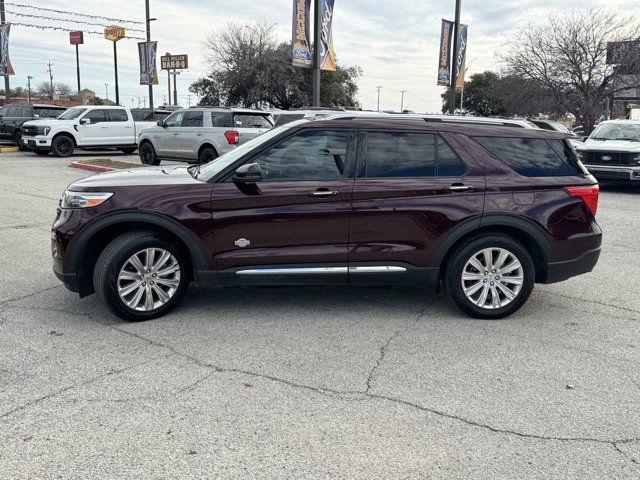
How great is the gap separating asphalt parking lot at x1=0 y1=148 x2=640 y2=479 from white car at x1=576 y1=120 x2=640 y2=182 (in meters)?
9.41

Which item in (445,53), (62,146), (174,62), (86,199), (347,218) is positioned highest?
(174,62)

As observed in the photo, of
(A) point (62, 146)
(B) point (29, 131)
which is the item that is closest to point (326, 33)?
(A) point (62, 146)

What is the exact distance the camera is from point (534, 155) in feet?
16.7

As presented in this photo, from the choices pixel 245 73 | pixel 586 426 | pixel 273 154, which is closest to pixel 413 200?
pixel 273 154

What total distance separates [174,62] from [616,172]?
49862mm

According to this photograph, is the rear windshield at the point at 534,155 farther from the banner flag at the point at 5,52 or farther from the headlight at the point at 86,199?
the banner flag at the point at 5,52

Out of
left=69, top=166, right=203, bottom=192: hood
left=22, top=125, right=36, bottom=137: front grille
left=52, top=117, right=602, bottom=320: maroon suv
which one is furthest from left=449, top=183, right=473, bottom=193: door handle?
left=22, top=125, right=36, bottom=137: front grille

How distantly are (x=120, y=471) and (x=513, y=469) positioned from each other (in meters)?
1.91

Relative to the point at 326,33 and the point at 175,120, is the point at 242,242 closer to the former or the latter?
the point at 175,120

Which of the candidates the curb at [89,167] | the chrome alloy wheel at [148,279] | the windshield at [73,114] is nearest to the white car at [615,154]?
the chrome alloy wheel at [148,279]

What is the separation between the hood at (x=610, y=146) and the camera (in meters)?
13.9

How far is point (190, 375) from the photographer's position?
3834 mm

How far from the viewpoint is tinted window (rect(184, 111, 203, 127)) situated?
16.6 m

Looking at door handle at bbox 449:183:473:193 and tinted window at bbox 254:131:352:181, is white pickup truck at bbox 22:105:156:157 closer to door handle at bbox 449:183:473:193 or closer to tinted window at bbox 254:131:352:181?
tinted window at bbox 254:131:352:181
